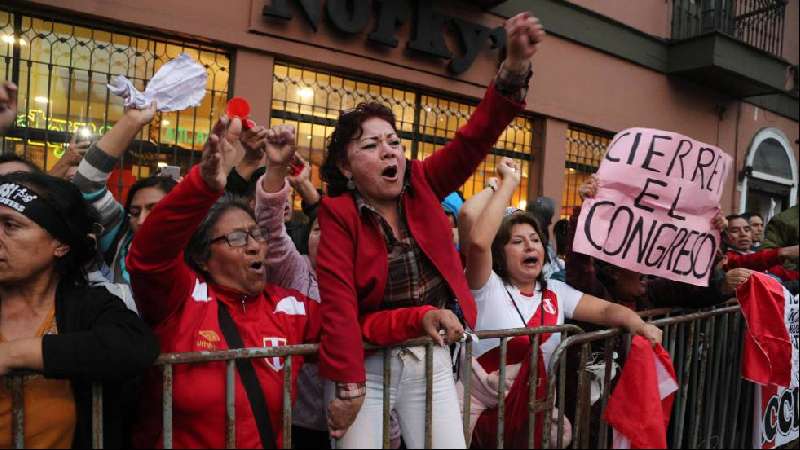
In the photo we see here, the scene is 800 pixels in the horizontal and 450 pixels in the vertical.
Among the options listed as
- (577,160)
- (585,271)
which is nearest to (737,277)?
(585,271)

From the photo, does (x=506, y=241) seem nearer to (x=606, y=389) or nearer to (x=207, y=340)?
(x=606, y=389)

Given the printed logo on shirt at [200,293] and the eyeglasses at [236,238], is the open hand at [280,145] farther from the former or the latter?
the printed logo on shirt at [200,293]

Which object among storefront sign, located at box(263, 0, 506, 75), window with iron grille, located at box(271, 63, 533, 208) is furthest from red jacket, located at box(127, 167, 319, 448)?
storefront sign, located at box(263, 0, 506, 75)

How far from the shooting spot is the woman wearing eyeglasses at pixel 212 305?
5.86 ft

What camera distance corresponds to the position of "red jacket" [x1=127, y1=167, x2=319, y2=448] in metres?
1.79

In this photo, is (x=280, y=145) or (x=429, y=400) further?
(x=280, y=145)

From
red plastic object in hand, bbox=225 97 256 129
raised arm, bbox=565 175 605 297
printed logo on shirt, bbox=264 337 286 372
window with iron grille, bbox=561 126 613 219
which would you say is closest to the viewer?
printed logo on shirt, bbox=264 337 286 372

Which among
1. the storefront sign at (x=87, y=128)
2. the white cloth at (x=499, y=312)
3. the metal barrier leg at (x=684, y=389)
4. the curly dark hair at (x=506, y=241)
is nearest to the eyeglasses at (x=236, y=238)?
the white cloth at (x=499, y=312)

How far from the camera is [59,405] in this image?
6.01ft

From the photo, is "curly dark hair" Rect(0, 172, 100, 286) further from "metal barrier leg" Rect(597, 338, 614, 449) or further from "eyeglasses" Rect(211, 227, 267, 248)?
"metal barrier leg" Rect(597, 338, 614, 449)

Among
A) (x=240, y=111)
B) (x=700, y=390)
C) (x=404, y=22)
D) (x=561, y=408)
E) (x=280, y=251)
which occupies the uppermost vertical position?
(x=404, y=22)

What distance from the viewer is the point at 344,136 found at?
228 centimetres

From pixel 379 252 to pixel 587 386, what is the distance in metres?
1.17

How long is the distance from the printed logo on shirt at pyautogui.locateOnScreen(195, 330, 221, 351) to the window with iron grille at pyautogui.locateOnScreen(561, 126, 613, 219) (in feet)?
25.7
